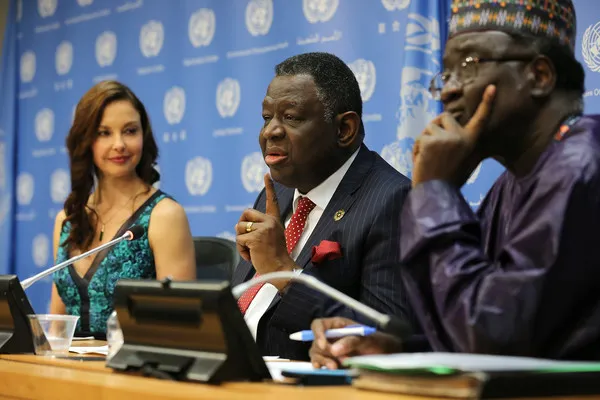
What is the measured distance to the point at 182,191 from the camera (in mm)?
4902

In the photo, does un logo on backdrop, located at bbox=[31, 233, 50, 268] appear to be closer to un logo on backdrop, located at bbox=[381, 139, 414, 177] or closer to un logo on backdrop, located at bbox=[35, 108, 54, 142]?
un logo on backdrop, located at bbox=[35, 108, 54, 142]

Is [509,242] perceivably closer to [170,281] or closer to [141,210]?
[170,281]

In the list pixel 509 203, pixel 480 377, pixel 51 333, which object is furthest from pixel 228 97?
pixel 480 377

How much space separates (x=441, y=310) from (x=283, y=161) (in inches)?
43.8

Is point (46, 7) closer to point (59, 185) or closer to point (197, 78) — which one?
point (59, 185)

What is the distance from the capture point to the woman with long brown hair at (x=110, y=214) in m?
3.43

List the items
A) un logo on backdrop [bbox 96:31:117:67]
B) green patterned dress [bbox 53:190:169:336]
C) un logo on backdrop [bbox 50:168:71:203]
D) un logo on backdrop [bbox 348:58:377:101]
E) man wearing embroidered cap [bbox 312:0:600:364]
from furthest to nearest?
un logo on backdrop [bbox 50:168:71:203] → un logo on backdrop [bbox 96:31:117:67] → un logo on backdrop [bbox 348:58:377:101] → green patterned dress [bbox 53:190:169:336] → man wearing embroidered cap [bbox 312:0:600:364]

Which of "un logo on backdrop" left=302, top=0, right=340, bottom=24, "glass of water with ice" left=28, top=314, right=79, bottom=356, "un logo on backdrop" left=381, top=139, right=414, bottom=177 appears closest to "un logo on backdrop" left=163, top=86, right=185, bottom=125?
"un logo on backdrop" left=302, top=0, right=340, bottom=24

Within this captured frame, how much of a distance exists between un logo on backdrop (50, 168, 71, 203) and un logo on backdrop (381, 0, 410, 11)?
8.58 feet

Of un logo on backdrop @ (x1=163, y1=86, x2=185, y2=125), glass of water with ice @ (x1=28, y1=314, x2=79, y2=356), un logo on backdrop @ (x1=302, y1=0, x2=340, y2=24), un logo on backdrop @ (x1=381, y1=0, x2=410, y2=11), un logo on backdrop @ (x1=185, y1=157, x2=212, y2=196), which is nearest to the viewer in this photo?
glass of water with ice @ (x1=28, y1=314, x2=79, y2=356)

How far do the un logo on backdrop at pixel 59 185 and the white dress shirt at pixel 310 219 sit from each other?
324 centimetres

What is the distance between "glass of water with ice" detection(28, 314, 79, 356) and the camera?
2.15m

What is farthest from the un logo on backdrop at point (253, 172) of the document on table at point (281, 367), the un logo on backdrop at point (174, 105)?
the document on table at point (281, 367)

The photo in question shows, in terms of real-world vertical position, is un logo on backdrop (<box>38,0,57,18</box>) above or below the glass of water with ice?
above
